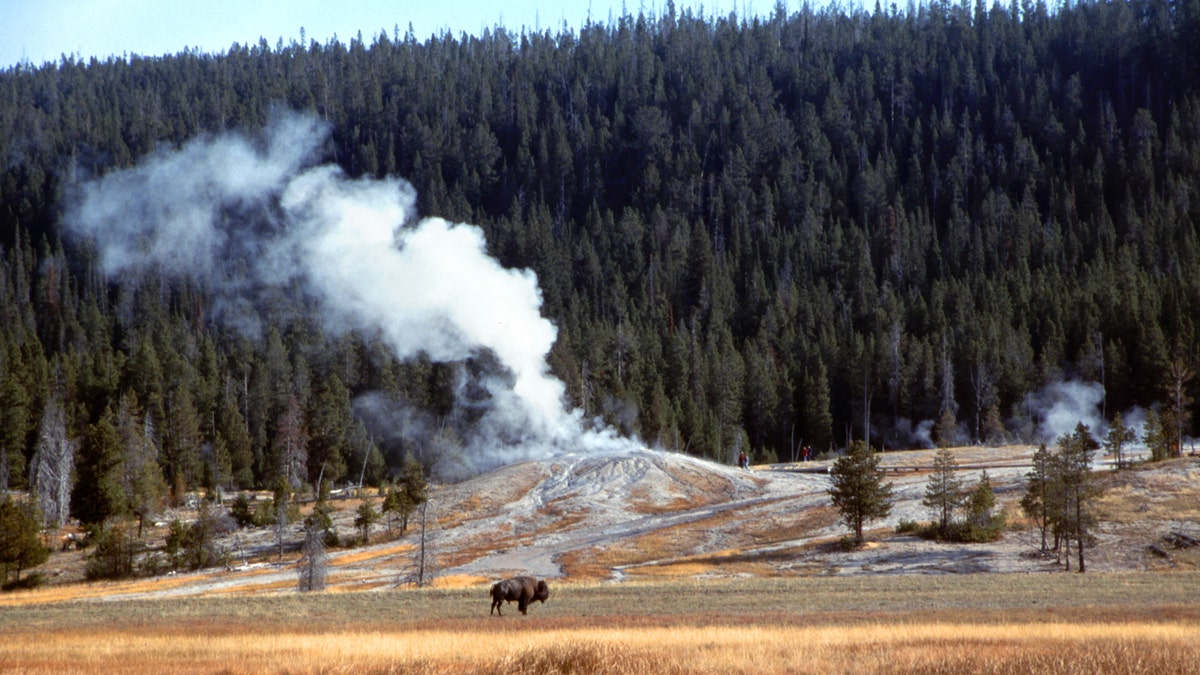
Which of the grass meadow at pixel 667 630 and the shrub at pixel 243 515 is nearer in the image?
the grass meadow at pixel 667 630

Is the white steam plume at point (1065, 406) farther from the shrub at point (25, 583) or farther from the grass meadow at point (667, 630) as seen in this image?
the shrub at point (25, 583)

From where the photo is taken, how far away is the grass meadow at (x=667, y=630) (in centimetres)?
2150

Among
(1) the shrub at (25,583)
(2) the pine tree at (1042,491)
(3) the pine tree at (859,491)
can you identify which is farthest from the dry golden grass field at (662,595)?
(3) the pine tree at (859,491)

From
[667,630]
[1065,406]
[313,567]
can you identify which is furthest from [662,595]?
[1065,406]

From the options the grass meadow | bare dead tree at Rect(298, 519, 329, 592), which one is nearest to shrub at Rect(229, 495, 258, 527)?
bare dead tree at Rect(298, 519, 329, 592)

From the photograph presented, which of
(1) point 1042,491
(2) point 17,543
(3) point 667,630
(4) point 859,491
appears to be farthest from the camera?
(4) point 859,491

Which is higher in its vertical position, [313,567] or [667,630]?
[667,630]

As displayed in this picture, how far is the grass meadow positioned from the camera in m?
21.5

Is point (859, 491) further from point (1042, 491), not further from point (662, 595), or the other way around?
point (662, 595)

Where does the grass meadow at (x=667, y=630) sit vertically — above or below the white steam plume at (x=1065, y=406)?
below

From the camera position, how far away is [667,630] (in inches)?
1201

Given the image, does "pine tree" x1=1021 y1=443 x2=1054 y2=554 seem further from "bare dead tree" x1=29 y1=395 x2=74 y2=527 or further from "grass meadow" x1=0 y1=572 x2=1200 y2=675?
"bare dead tree" x1=29 y1=395 x2=74 y2=527

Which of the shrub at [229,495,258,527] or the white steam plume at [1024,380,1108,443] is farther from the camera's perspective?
the white steam plume at [1024,380,1108,443]

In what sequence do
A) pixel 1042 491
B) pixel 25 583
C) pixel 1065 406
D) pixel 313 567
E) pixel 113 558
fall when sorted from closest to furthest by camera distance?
pixel 313 567 < pixel 1042 491 < pixel 25 583 < pixel 113 558 < pixel 1065 406
